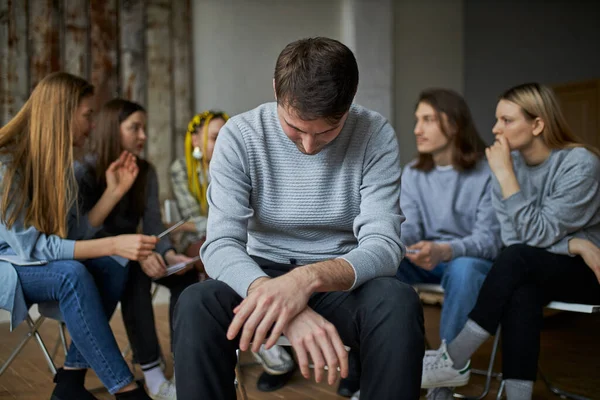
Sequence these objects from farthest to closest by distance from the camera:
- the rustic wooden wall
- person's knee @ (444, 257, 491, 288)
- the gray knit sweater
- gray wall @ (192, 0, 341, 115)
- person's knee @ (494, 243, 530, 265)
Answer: gray wall @ (192, 0, 341, 115)
the rustic wooden wall
person's knee @ (444, 257, 491, 288)
person's knee @ (494, 243, 530, 265)
the gray knit sweater

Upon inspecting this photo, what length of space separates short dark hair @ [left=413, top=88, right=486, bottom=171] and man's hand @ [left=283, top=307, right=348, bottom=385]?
177cm

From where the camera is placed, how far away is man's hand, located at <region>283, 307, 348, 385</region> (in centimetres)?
141

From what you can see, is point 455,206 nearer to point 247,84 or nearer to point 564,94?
point 247,84

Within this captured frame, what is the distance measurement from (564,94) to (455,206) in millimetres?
4959

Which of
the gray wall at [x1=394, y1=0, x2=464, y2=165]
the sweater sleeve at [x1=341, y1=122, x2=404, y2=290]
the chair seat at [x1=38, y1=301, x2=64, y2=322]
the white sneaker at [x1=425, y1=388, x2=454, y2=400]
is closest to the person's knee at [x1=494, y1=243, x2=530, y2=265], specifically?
the white sneaker at [x1=425, y1=388, x2=454, y2=400]

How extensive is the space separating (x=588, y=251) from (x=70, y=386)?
6.26 feet

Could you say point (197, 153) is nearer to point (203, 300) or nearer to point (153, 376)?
point (153, 376)

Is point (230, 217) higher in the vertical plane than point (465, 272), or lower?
higher

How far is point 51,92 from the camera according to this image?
8.10ft

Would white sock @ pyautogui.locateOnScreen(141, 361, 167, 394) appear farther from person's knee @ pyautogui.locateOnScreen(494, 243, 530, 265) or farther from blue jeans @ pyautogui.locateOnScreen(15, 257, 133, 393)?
person's knee @ pyautogui.locateOnScreen(494, 243, 530, 265)

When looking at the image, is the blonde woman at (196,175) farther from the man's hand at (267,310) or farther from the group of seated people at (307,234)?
the man's hand at (267,310)

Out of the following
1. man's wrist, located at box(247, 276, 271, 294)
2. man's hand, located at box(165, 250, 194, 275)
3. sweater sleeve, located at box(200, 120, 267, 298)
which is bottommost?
man's hand, located at box(165, 250, 194, 275)

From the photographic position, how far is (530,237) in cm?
246

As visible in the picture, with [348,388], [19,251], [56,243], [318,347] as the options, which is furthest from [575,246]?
[19,251]
